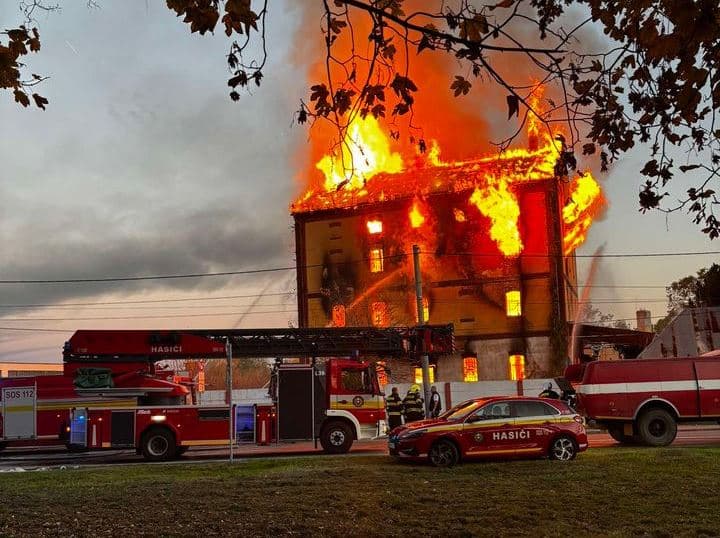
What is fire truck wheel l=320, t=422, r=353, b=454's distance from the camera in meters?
20.3

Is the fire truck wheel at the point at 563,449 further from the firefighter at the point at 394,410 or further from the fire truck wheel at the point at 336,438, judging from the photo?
the firefighter at the point at 394,410

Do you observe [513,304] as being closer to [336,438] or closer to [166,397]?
[336,438]

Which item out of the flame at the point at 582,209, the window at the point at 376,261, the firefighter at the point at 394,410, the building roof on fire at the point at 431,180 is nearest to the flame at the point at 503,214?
the building roof on fire at the point at 431,180

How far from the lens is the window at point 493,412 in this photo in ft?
52.9

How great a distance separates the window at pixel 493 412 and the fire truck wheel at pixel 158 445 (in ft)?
28.7

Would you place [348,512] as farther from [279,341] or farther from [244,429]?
[279,341]

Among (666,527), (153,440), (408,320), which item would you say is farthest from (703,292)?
(666,527)

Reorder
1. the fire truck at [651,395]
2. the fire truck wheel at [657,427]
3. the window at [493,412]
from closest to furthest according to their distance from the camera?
the window at [493,412] → the fire truck wheel at [657,427] → the fire truck at [651,395]

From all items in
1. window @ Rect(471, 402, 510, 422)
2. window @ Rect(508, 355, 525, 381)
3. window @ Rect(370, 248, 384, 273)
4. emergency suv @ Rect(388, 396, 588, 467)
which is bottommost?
emergency suv @ Rect(388, 396, 588, 467)

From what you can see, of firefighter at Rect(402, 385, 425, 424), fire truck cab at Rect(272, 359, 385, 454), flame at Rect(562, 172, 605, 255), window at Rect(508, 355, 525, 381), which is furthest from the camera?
flame at Rect(562, 172, 605, 255)

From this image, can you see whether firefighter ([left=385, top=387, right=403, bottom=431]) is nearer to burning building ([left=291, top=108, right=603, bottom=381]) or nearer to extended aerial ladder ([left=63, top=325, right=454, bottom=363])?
extended aerial ladder ([left=63, top=325, right=454, bottom=363])

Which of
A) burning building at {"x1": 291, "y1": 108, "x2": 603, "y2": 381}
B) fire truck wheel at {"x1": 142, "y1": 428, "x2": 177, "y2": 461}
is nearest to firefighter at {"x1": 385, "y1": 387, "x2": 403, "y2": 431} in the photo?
fire truck wheel at {"x1": 142, "y1": 428, "x2": 177, "y2": 461}

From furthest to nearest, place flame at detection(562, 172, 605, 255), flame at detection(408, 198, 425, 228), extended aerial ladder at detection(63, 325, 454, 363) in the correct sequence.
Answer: flame at detection(408, 198, 425, 228), flame at detection(562, 172, 605, 255), extended aerial ladder at detection(63, 325, 454, 363)

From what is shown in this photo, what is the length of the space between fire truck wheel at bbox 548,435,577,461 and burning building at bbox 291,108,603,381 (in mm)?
30741
